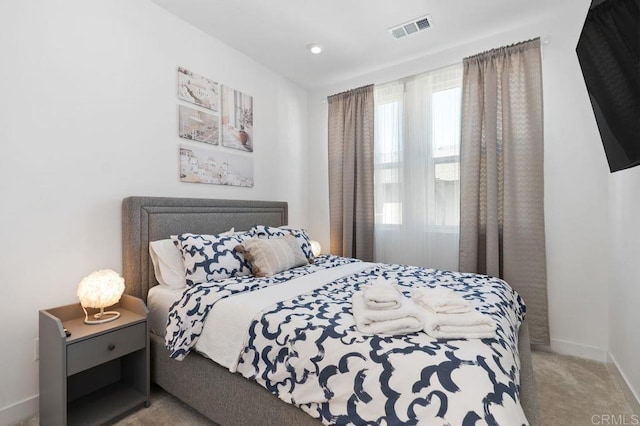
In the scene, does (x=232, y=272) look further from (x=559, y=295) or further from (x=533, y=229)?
(x=559, y=295)

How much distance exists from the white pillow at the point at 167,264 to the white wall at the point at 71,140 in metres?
0.26

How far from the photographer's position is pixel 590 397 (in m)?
1.91

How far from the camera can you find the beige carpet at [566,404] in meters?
1.70

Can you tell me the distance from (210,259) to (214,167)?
1.01 metres

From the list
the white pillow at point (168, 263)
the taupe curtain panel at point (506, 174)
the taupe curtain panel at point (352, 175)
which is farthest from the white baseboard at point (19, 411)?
the taupe curtain panel at point (506, 174)

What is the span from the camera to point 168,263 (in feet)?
7.00

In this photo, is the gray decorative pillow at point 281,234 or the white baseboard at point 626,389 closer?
the white baseboard at point 626,389

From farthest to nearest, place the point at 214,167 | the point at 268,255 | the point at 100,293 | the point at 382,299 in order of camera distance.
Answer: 1. the point at 214,167
2. the point at 268,255
3. the point at 100,293
4. the point at 382,299

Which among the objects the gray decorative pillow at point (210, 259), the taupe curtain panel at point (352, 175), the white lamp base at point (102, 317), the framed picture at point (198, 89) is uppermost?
the framed picture at point (198, 89)

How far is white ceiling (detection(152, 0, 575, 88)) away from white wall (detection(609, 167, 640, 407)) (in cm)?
153

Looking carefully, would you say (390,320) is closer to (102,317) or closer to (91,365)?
(91,365)

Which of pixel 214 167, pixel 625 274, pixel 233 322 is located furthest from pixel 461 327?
pixel 214 167

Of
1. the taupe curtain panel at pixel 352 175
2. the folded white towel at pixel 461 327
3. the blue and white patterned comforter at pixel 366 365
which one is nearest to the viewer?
the blue and white patterned comforter at pixel 366 365

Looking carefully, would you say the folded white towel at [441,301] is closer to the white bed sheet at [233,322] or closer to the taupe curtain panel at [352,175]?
the white bed sheet at [233,322]
